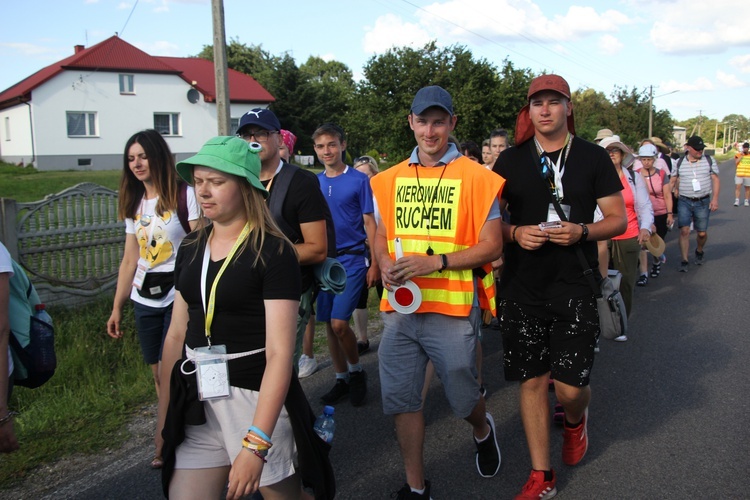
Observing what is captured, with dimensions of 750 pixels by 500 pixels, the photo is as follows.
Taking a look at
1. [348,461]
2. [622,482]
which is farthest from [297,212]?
[622,482]

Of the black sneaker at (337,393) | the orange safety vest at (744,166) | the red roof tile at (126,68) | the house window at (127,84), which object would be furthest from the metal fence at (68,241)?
the house window at (127,84)

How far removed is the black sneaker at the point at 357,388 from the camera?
464cm

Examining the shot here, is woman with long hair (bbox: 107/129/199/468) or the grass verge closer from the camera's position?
woman with long hair (bbox: 107/129/199/468)

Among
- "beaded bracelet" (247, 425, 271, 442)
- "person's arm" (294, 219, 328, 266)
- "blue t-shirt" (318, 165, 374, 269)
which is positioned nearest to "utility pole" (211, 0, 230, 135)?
"blue t-shirt" (318, 165, 374, 269)

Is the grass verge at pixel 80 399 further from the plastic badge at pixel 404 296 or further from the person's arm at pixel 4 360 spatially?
the plastic badge at pixel 404 296

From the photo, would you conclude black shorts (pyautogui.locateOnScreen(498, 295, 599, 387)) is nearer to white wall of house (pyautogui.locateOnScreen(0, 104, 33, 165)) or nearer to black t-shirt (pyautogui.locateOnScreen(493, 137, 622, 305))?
black t-shirt (pyautogui.locateOnScreen(493, 137, 622, 305))

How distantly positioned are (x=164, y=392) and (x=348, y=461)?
1533 millimetres

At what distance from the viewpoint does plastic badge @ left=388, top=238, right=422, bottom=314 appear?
10.2 ft

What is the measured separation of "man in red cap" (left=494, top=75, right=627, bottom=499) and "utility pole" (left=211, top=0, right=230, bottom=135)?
7.27m

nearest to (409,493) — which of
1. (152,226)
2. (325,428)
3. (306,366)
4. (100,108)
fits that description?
(325,428)

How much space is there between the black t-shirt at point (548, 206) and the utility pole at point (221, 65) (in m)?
7.28

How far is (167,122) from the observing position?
39.5m

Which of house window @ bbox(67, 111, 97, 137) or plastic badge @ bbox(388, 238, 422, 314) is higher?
house window @ bbox(67, 111, 97, 137)

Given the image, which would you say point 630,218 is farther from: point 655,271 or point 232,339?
point 232,339
